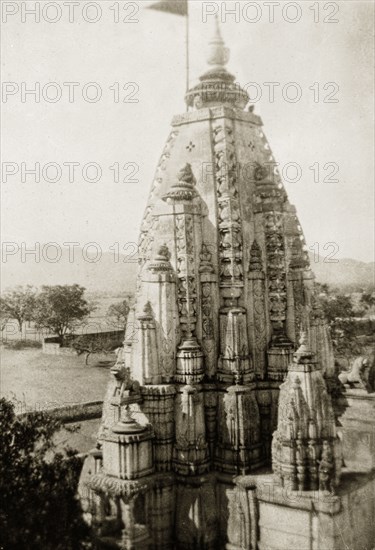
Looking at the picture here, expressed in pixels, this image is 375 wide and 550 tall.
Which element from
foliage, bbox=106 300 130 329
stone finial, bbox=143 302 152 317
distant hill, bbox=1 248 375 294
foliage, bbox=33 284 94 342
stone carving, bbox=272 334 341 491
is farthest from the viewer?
foliage, bbox=106 300 130 329

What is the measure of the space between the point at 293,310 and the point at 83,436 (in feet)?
44.5

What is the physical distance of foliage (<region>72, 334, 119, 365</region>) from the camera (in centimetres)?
3947

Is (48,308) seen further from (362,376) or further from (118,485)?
(118,485)

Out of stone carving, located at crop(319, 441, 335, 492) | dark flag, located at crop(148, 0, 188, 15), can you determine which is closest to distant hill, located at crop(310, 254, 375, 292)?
dark flag, located at crop(148, 0, 188, 15)

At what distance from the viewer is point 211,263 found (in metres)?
15.8

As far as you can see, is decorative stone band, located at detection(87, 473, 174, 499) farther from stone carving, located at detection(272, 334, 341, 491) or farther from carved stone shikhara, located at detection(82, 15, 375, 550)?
stone carving, located at detection(272, 334, 341, 491)

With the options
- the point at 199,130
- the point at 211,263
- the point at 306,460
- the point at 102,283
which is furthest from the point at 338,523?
the point at 102,283

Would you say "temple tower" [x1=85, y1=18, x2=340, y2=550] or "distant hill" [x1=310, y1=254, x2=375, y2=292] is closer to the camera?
"temple tower" [x1=85, y1=18, x2=340, y2=550]

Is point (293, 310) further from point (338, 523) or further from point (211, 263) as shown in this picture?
point (338, 523)

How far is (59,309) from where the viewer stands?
4156 cm

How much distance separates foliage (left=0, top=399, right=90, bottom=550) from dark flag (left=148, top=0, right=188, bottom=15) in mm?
Answer: 11785

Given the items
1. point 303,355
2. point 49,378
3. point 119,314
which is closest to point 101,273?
point 119,314

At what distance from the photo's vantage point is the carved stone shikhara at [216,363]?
545 inches

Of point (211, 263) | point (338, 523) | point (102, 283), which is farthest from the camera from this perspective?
point (102, 283)
